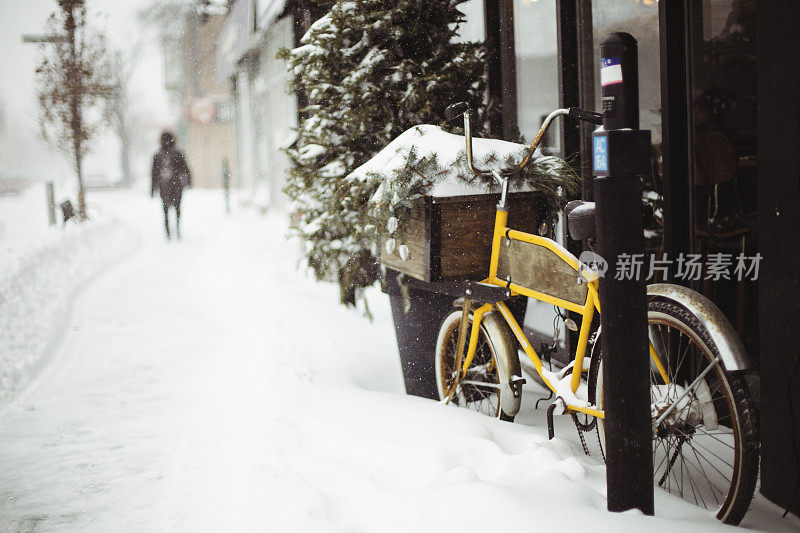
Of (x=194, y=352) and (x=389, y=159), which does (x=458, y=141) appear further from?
(x=194, y=352)

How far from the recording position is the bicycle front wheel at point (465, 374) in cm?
404

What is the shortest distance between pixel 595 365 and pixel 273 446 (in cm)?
155

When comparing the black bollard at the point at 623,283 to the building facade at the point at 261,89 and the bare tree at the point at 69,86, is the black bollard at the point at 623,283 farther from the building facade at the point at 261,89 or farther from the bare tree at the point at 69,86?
the bare tree at the point at 69,86

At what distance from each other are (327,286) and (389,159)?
4542 millimetres

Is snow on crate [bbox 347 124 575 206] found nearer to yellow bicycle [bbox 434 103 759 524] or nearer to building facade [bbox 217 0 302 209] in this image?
yellow bicycle [bbox 434 103 759 524]

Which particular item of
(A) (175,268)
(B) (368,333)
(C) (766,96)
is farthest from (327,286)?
(C) (766,96)

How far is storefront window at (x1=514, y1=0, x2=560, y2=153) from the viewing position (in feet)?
18.1

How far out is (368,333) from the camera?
616 centimetres

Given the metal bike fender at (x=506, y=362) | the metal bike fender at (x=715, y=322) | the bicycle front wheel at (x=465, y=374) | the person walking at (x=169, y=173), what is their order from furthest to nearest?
the person walking at (x=169, y=173) < the bicycle front wheel at (x=465, y=374) < the metal bike fender at (x=506, y=362) < the metal bike fender at (x=715, y=322)

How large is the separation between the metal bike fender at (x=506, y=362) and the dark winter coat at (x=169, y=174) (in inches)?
470

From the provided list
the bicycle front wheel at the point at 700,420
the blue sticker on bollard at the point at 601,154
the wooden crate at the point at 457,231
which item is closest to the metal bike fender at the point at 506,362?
the wooden crate at the point at 457,231

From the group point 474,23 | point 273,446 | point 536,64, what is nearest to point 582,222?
point 273,446

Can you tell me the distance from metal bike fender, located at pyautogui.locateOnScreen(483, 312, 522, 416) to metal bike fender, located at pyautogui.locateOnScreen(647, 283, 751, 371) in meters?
0.99

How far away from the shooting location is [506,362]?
3.69 metres
